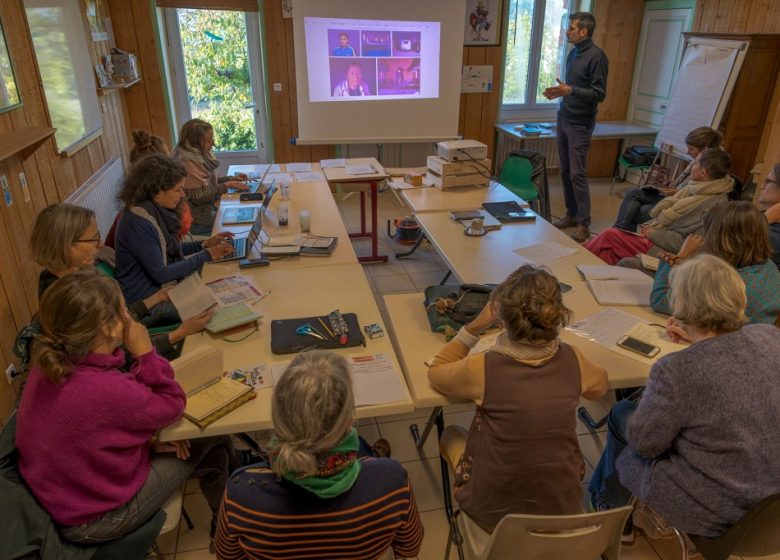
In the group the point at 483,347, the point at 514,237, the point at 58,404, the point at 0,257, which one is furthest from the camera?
the point at 514,237

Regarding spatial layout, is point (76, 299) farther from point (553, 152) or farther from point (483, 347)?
point (553, 152)

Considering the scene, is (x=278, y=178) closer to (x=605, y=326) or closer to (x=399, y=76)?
(x=399, y=76)

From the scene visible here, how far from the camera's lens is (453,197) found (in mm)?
4012

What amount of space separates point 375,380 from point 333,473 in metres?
0.68

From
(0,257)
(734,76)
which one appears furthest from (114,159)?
(734,76)

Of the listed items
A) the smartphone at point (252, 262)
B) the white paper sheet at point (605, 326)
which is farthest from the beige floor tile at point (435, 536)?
the smartphone at point (252, 262)

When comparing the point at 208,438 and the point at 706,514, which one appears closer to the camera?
the point at 706,514

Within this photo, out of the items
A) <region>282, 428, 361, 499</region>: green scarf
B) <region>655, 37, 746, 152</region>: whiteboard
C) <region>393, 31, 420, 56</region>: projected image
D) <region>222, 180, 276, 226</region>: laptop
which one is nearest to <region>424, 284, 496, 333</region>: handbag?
<region>282, 428, 361, 499</region>: green scarf

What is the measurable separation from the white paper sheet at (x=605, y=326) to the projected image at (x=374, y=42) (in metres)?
4.77

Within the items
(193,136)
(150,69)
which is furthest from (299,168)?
(150,69)

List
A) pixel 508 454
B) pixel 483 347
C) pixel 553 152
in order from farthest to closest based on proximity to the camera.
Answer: pixel 553 152
pixel 483 347
pixel 508 454

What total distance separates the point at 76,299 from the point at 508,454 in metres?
1.29

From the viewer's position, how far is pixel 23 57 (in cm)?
328

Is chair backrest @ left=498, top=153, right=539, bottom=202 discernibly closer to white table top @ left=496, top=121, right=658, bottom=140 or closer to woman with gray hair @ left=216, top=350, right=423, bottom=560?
white table top @ left=496, top=121, right=658, bottom=140
